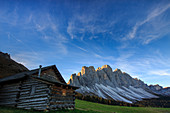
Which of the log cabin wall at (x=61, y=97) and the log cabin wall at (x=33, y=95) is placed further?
the log cabin wall at (x=61, y=97)

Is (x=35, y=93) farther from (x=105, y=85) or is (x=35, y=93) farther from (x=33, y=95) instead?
(x=105, y=85)

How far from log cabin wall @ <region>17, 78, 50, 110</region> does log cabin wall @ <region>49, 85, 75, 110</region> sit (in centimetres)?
78

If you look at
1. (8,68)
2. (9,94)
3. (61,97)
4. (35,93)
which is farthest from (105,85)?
(35,93)

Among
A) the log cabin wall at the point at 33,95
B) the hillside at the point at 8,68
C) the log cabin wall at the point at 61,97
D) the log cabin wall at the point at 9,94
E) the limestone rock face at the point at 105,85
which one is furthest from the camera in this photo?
the limestone rock face at the point at 105,85

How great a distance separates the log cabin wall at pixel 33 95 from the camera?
12336 millimetres

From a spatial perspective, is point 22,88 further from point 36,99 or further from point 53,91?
point 53,91

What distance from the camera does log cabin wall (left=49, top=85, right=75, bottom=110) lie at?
12984mm

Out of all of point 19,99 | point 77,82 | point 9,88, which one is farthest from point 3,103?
point 77,82

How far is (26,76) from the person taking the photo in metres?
14.2

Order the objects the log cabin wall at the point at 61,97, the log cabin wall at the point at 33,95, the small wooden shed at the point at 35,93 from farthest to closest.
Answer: the log cabin wall at the point at 61,97
the small wooden shed at the point at 35,93
the log cabin wall at the point at 33,95

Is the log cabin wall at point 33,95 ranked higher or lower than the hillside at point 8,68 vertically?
lower

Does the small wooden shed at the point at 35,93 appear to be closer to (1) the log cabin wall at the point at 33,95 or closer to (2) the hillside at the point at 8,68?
(1) the log cabin wall at the point at 33,95

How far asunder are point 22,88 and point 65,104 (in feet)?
20.8

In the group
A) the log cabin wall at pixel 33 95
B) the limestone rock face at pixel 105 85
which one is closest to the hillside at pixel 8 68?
the log cabin wall at pixel 33 95
